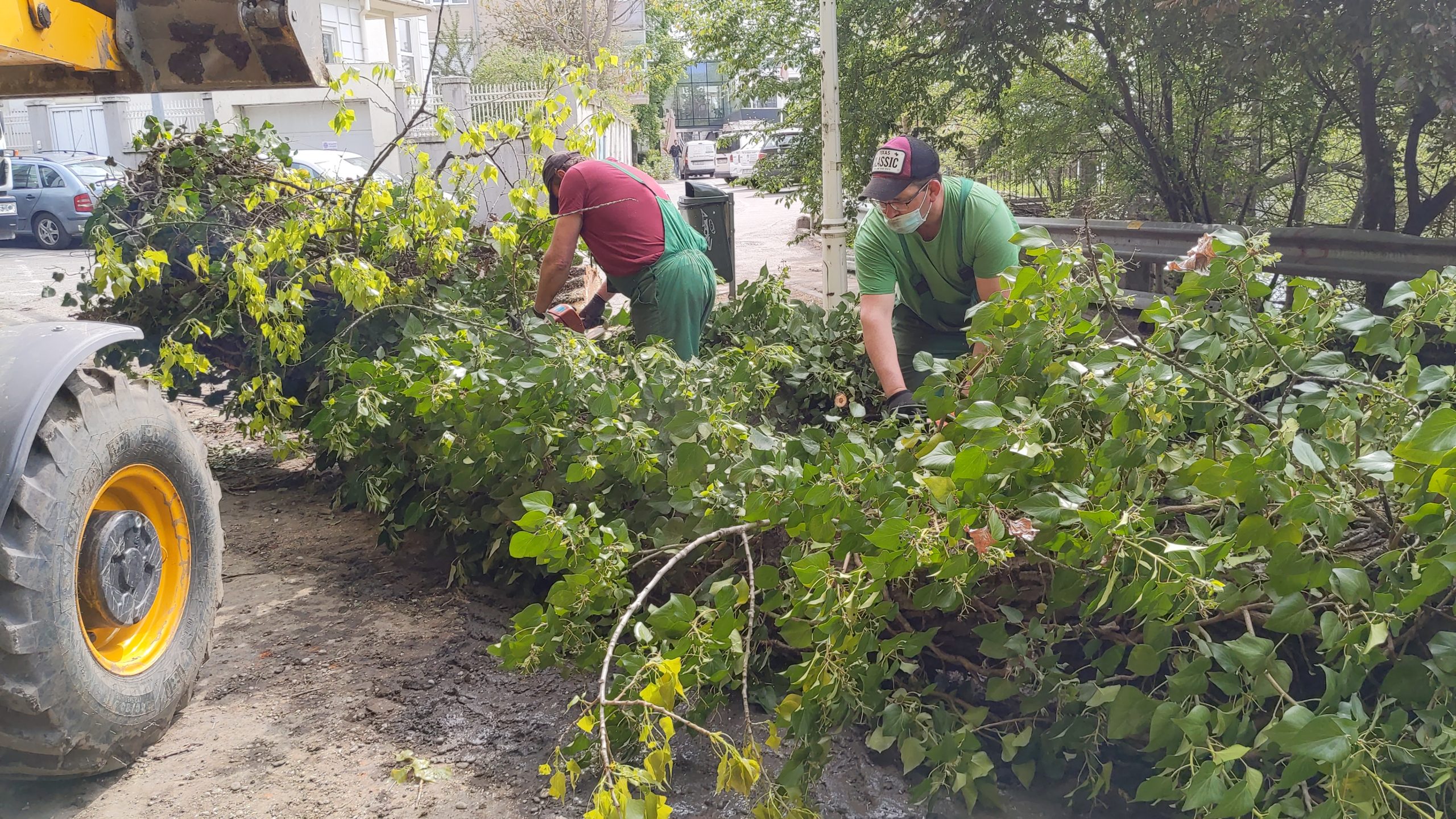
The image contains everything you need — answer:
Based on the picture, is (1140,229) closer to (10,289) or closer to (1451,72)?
(1451,72)

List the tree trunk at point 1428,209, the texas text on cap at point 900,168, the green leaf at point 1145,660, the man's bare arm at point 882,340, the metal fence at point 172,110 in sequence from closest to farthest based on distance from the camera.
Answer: the green leaf at point 1145,660 → the man's bare arm at point 882,340 → the texas text on cap at point 900,168 → the tree trunk at point 1428,209 → the metal fence at point 172,110

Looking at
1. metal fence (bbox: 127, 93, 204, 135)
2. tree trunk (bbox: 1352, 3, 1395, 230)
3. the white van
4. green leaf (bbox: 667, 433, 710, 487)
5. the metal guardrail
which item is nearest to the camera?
green leaf (bbox: 667, 433, 710, 487)

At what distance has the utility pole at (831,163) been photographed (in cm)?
750

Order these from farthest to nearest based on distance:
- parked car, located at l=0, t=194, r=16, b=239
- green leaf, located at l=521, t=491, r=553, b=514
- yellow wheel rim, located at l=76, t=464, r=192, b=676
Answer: parked car, located at l=0, t=194, r=16, b=239, yellow wheel rim, located at l=76, t=464, r=192, b=676, green leaf, located at l=521, t=491, r=553, b=514

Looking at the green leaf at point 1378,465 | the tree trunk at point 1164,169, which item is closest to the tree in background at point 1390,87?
the tree trunk at point 1164,169

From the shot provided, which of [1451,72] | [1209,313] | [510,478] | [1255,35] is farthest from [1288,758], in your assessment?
[1255,35]

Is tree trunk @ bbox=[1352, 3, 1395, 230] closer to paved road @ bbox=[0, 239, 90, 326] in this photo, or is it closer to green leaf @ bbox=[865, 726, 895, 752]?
green leaf @ bbox=[865, 726, 895, 752]

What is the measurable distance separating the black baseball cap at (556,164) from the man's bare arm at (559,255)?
27 centimetres

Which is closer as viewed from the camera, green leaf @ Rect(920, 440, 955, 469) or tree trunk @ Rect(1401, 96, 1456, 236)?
green leaf @ Rect(920, 440, 955, 469)

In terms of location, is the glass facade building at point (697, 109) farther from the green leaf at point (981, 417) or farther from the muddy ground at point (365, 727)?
the green leaf at point (981, 417)

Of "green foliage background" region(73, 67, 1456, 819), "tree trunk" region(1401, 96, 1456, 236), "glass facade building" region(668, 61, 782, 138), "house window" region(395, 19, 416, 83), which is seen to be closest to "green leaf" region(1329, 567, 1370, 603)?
"green foliage background" region(73, 67, 1456, 819)

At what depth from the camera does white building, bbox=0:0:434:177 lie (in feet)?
87.0

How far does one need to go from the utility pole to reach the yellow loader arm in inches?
161

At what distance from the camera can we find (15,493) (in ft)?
8.67
